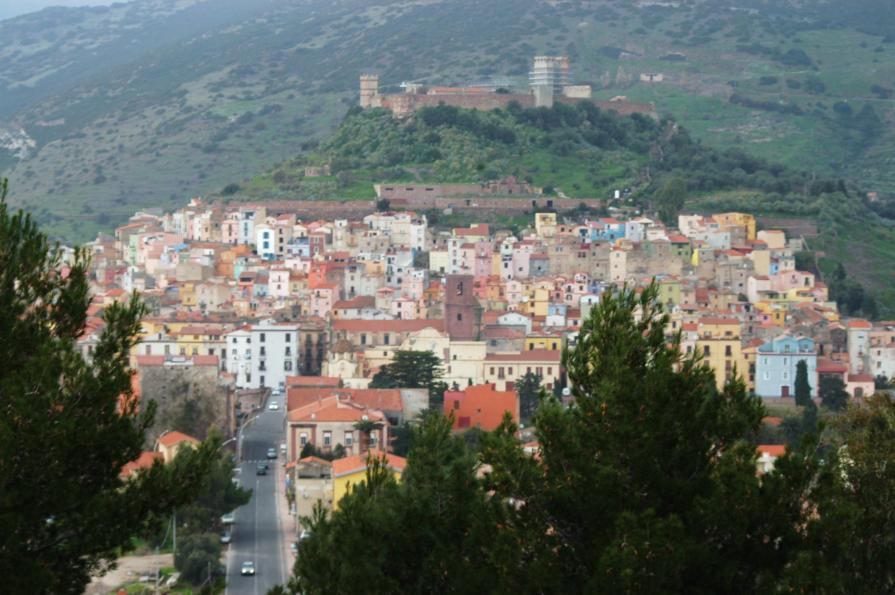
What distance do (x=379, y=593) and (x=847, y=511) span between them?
355cm

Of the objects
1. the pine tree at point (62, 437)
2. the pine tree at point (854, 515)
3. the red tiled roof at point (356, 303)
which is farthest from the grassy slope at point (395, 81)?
the pine tree at point (62, 437)

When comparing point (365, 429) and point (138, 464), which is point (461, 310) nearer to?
point (365, 429)

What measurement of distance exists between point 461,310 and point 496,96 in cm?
3378

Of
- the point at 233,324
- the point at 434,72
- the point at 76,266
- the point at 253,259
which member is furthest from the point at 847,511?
the point at 434,72

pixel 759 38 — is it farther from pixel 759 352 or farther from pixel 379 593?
pixel 379 593

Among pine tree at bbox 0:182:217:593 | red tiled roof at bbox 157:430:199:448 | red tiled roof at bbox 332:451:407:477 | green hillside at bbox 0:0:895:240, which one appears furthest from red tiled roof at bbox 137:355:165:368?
green hillside at bbox 0:0:895:240

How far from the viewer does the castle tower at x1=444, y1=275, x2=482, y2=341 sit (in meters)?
52.3

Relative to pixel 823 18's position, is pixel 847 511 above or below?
below

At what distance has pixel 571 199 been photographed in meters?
73.2

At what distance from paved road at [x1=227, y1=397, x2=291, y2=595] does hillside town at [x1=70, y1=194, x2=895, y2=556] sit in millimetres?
454

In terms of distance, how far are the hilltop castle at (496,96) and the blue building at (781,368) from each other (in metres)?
34.8

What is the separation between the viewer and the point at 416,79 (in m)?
117

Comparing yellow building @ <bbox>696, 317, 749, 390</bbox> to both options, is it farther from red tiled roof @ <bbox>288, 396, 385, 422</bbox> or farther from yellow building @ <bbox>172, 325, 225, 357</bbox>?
yellow building @ <bbox>172, 325, 225, 357</bbox>

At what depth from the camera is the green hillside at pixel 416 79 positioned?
335 feet
